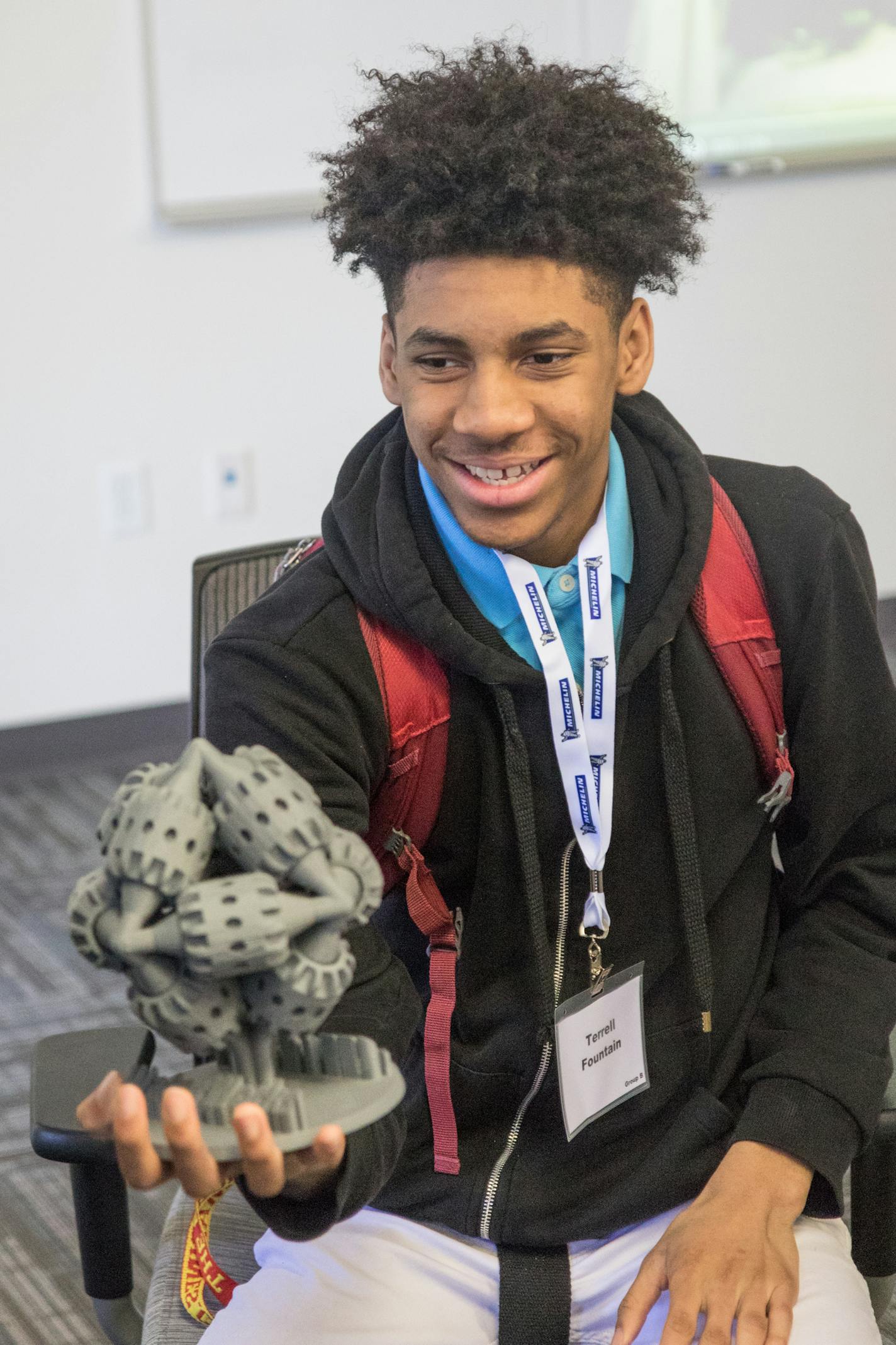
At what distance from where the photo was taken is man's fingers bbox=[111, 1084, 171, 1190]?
0.80 meters

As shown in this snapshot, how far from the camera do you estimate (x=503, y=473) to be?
114cm

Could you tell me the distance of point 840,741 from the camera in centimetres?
119

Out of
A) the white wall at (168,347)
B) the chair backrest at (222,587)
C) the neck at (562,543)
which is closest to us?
the neck at (562,543)

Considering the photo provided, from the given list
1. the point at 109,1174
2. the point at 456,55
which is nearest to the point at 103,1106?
the point at 109,1174

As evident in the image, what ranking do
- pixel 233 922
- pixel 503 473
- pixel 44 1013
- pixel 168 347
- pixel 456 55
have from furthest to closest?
pixel 168 347 → pixel 456 55 → pixel 44 1013 → pixel 503 473 → pixel 233 922

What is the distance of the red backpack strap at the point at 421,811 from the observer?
113 cm

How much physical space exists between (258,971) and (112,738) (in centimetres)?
294

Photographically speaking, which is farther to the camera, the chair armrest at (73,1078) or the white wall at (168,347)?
the white wall at (168,347)

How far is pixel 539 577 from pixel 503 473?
10 centimetres

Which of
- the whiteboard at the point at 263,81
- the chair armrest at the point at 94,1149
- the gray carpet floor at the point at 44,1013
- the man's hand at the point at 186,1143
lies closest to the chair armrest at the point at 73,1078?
the chair armrest at the point at 94,1149

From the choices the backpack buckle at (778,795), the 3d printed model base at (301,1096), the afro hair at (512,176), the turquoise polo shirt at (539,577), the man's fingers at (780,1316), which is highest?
the afro hair at (512,176)

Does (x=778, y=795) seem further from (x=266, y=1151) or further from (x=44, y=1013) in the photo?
(x=44, y=1013)

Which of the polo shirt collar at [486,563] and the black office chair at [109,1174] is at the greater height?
the polo shirt collar at [486,563]

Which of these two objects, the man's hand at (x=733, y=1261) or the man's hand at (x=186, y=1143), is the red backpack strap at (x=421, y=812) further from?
the man's hand at (x=186, y=1143)
